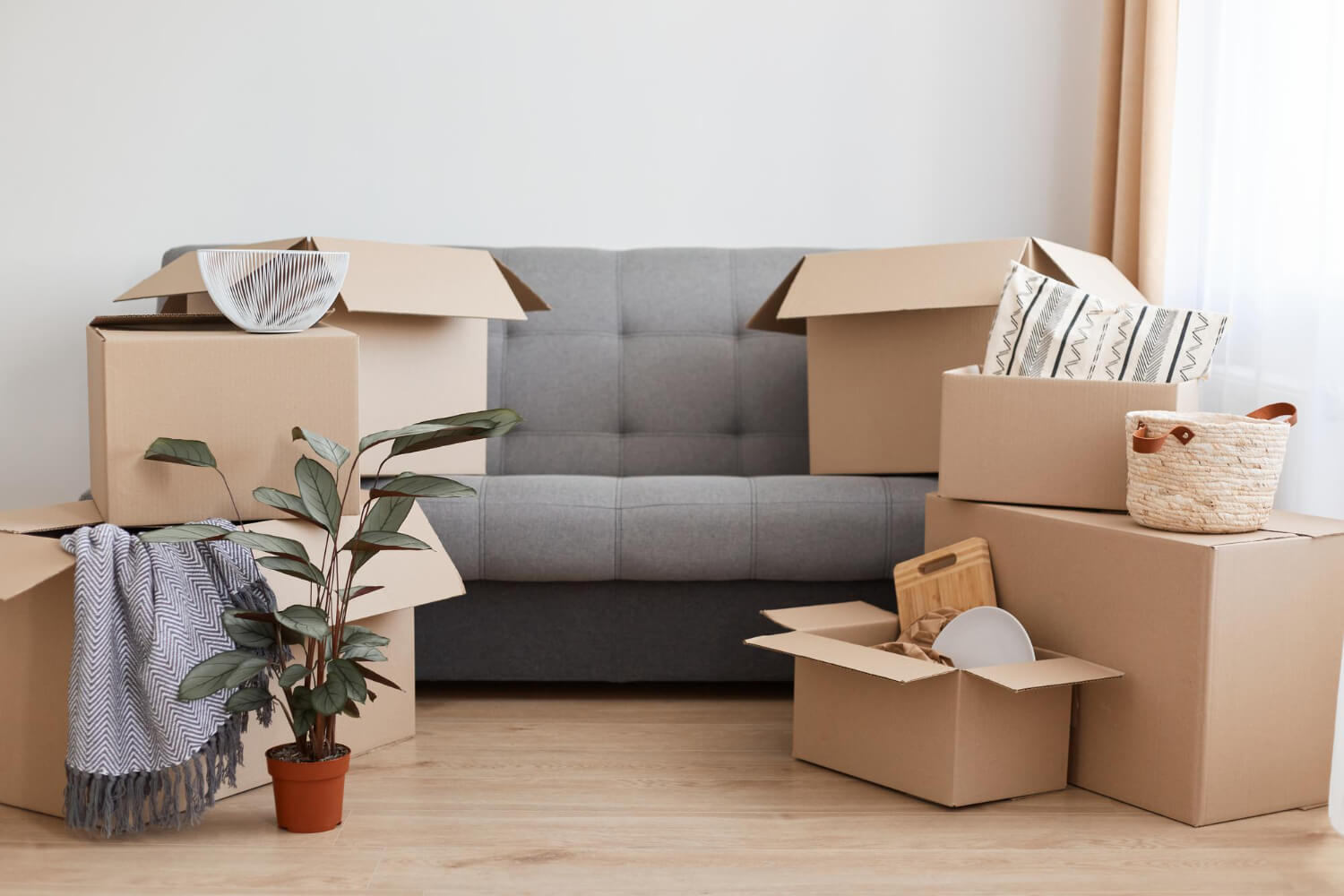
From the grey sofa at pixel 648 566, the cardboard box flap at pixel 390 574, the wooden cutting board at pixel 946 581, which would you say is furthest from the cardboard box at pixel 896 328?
the cardboard box flap at pixel 390 574

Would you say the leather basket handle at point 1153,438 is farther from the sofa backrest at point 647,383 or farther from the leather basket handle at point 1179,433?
the sofa backrest at point 647,383

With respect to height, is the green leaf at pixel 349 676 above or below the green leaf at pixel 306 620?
below

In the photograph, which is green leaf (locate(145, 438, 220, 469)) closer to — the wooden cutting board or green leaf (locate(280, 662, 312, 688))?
green leaf (locate(280, 662, 312, 688))

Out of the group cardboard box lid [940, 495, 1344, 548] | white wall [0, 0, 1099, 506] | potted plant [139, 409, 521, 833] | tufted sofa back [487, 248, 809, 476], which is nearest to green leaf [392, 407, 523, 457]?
potted plant [139, 409, 521, 833]

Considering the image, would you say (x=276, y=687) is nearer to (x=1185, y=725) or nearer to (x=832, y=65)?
(x=1185, y=725)

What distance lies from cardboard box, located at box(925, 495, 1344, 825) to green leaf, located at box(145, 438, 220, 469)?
3.67 ft

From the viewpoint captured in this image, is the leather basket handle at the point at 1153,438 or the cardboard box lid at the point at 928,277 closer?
the leather basket handle at the point at 1153,438

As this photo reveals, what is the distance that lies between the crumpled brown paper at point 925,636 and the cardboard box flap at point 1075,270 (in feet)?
2.08

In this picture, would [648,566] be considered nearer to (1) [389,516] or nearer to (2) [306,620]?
(1) [389,516]

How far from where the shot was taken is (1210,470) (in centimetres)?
143

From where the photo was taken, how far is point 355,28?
2656mm

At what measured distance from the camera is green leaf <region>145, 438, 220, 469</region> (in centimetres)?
137

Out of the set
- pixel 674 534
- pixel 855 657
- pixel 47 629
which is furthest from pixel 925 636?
pixel 47 629

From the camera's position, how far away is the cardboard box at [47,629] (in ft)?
4.45
